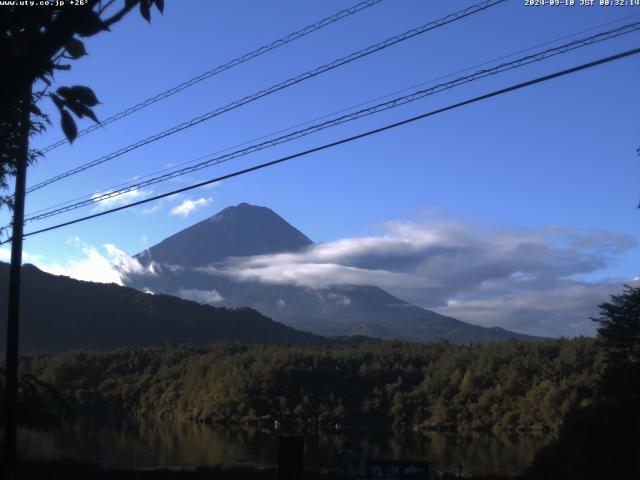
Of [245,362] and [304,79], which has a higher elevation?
[304,79]

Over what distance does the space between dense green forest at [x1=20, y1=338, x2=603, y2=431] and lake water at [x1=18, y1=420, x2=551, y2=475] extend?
5453mm

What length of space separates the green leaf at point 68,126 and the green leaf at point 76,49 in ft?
1.80

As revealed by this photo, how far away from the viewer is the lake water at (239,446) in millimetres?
39688

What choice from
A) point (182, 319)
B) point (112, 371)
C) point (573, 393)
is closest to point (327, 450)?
point (573, 393)

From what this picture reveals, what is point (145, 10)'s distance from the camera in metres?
5.12

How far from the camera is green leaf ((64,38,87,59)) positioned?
5539 millimetres

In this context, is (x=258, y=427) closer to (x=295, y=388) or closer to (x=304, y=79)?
(x=295, y=388)

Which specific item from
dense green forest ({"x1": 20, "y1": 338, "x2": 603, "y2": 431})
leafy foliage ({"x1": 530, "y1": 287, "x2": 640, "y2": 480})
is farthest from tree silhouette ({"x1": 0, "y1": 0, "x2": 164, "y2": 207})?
dense green forest ({"x1": 20, "y1": 338, "x2": 603, "y2": 431})

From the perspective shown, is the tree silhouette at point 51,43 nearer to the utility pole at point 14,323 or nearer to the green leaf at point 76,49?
the green leaf at point 76,49

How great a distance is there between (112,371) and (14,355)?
7712cm

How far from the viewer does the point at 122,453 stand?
42656 mm

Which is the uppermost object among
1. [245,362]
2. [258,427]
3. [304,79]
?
[304,79]

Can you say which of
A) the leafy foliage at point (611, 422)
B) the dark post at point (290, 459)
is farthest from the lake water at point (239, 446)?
the dark post at point (290, 459)

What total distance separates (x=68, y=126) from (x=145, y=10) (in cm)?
92
